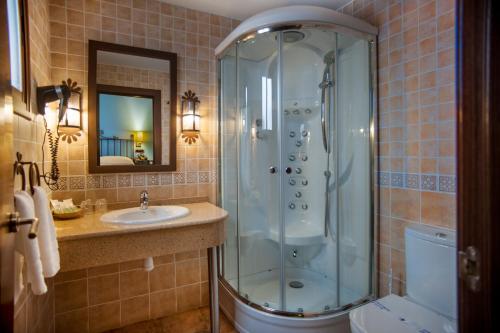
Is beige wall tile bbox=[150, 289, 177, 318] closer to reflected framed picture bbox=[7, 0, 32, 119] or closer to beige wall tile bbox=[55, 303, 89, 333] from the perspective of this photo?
beige wall tile bbox=[55, 303, 89, 333]

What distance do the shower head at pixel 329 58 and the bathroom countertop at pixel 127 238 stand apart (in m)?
1.40

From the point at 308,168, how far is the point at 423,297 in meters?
1.18

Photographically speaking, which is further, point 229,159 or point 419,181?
point 229,159

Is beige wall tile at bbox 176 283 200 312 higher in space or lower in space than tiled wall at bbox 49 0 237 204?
lower

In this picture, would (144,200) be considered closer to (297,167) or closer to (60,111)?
(60,111)

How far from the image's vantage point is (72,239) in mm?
1320

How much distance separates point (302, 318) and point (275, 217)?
0.69 metres

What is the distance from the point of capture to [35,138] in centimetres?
137

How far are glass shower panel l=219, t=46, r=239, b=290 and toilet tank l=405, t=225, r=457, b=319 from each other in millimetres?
1215

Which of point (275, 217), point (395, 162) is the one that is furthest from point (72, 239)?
point (395, 162)

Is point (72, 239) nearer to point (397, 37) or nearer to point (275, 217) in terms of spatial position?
point (275, 217)

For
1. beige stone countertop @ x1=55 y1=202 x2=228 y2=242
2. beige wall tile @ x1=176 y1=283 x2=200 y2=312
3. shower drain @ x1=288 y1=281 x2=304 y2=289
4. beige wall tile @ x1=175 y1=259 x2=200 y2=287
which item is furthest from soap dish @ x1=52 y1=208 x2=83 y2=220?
shower drain @ x1=288 y1=281 x2=304 y2=289

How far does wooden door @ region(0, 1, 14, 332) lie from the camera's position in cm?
61

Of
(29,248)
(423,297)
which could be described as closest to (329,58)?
(423,297)
